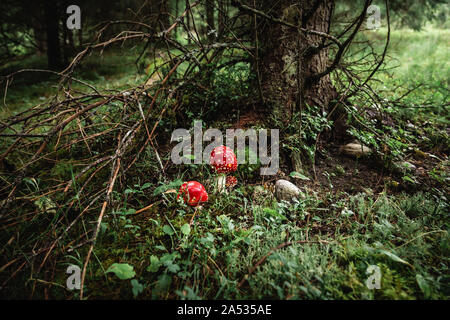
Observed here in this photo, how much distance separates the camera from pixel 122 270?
1481 mm

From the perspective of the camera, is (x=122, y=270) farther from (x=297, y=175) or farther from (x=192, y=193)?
(x=297, y=175)

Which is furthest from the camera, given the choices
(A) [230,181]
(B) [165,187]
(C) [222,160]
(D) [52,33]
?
(D) [52,33]

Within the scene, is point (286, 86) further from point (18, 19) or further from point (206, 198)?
point (18, 19)

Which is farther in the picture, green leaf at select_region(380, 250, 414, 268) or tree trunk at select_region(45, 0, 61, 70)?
tree trunk at select_region(45, 0, 61, 70)

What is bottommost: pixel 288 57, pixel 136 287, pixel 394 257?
pixel 136 287

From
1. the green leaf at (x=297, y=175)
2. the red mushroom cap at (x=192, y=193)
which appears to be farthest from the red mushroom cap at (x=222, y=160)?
the green leaf at (x=297, y=175)

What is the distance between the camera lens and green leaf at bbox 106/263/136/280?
146 centimetres

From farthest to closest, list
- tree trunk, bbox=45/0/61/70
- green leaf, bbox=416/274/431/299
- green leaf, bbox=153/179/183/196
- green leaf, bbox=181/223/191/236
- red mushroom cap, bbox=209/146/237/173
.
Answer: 1. tree trunk, bbox=45/0/61/70
2. red mushroom cap, bbox=209/146/237/173
3. green leaf, bbox=153/179/183/196
4. green leaf, bbox=181/223/191/236
5. green leaf, bbox=416/274/431/299

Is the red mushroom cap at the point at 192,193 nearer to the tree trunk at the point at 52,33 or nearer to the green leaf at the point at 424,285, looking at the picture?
the green leaf at the point at 424,285

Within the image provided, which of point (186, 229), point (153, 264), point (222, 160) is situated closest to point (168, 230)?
point (186, 229)

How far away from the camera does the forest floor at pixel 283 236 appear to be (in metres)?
1.46

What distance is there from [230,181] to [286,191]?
1.84 feet

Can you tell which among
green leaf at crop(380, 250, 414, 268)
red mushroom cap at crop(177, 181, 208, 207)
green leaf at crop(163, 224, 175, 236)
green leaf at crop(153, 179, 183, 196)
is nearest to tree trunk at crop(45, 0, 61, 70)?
green leaf at crop(153, 179, 183, 196)

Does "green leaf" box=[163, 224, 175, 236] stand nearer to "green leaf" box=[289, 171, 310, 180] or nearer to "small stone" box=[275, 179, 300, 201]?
"small stone" box=[275, 179, 300, 201]
